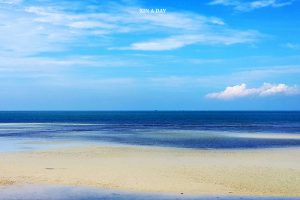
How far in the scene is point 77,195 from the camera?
730 inches

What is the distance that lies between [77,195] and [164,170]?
8.22 metres

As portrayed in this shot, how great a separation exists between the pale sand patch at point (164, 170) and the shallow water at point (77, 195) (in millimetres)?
1013

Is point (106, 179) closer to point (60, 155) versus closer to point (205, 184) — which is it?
point (205, 184)

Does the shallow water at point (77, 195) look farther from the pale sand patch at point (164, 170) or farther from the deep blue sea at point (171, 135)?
the deep blue sea at point (171, 135)

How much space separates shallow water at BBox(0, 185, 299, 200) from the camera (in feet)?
59.3

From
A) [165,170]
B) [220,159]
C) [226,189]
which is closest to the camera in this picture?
[226,189]

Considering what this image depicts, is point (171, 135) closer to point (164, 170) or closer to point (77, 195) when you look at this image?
point (164, 170)

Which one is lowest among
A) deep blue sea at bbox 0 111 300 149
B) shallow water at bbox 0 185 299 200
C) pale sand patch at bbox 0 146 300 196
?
shallow water at bbox 0 185 299 200

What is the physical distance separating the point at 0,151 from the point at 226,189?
22114mm

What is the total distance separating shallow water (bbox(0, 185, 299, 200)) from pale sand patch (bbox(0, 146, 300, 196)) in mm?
1013

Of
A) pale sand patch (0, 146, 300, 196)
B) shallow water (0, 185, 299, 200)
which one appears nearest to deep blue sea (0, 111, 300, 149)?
pale sand patch (0, 146, 300, 196)

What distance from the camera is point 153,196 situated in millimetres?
18609

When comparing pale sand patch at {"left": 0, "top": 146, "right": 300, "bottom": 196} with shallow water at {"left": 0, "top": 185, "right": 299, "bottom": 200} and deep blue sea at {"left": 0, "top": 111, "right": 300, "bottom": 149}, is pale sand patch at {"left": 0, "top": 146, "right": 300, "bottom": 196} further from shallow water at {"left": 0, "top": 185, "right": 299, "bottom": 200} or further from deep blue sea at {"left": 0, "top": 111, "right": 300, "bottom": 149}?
deep blue sea at {"left": 0, "top": 111, "right": 300, "bottom": 149}

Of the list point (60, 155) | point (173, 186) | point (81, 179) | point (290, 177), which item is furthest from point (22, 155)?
point (290, 177)
